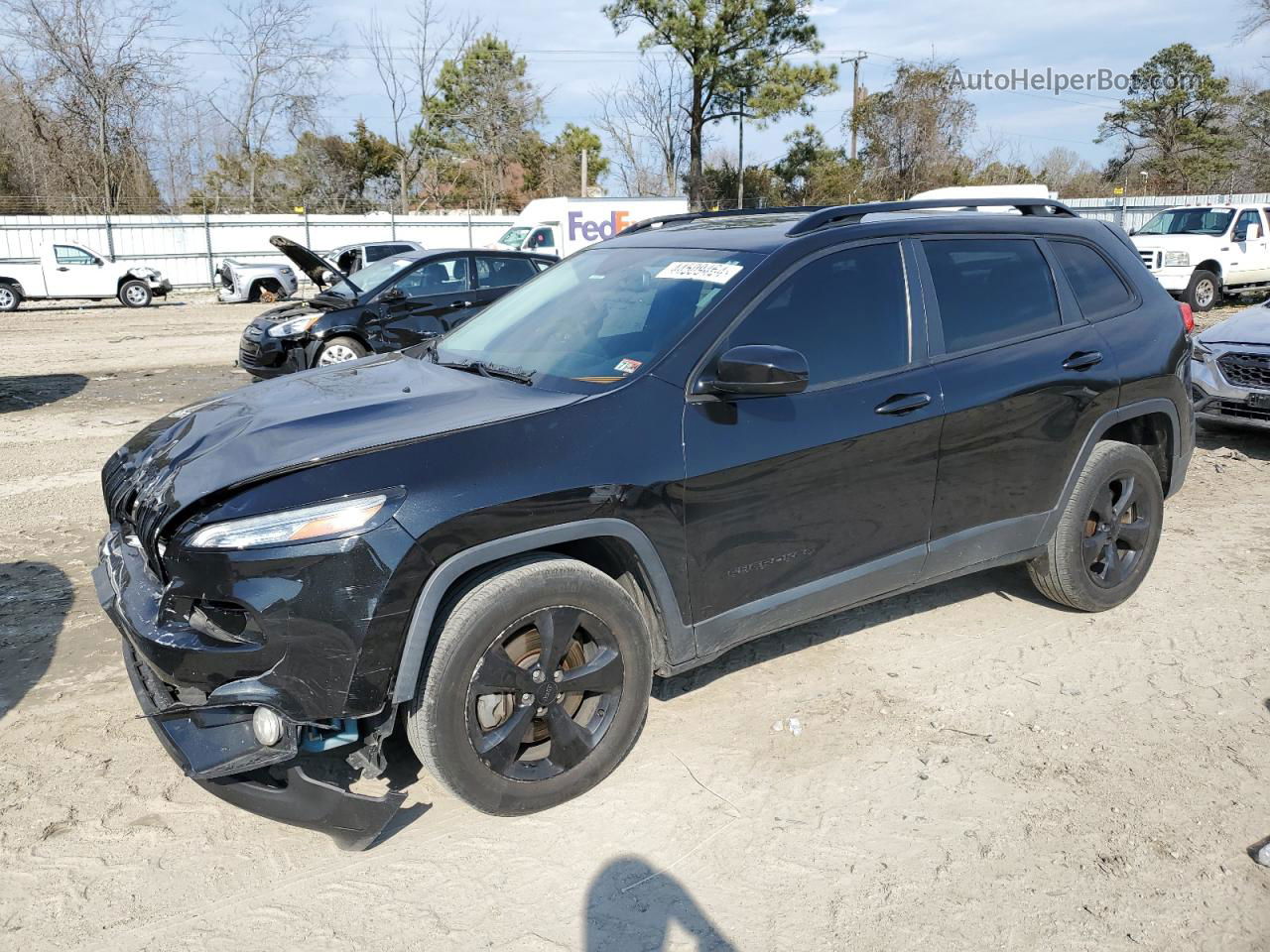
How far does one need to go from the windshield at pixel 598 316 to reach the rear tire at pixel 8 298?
71.8 ft

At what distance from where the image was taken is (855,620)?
15.0 ft

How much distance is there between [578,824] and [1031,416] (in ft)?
8.20

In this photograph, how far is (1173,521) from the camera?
606 cm

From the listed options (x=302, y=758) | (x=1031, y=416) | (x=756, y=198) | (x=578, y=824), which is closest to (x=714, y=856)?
(x=578, y=824)

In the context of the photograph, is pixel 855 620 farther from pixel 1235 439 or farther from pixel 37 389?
pixel 37 389

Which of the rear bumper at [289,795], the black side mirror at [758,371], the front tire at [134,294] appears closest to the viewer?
the rear bumper at [289,795]

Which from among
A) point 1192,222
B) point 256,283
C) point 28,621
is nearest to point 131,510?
point 28,621

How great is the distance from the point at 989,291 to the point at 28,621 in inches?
181

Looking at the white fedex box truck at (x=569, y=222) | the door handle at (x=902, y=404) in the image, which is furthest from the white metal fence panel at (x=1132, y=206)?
the door handle at (x=902, y=404)

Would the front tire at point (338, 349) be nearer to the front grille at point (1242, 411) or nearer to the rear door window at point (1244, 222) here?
the front grille at point (1242, 411)

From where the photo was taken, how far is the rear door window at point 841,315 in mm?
3447

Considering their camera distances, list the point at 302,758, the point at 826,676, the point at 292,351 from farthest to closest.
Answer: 1. the point at 292,351
2. the point at 826,676
3. the point at 302,758

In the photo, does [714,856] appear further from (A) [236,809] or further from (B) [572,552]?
(A) [236,809]

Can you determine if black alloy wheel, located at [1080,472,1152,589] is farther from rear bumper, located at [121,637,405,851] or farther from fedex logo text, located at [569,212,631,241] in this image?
fedex logo text, located at [569,212,631,241]
